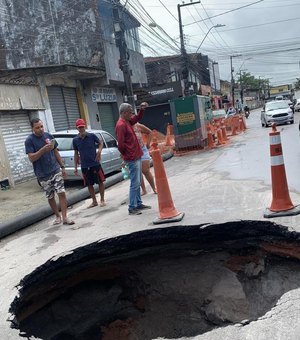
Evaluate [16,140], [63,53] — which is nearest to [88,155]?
[16,140]

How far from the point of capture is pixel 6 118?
47.0 feet

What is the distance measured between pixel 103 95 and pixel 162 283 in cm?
1921

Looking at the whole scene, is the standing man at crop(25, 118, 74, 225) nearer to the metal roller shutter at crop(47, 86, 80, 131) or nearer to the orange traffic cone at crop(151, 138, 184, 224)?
the orange traffic cone at crop(151, 138, 184, 224)

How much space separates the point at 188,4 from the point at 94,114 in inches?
511

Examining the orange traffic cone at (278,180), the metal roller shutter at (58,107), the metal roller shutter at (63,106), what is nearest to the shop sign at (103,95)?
the metal roller shutter at (63,106)

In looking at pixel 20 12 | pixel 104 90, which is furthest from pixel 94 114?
pixel 20 12

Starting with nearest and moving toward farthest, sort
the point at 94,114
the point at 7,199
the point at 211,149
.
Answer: the point at 7,199 < the point at 211,149 < the point at 94,114

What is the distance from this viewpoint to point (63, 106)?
62.2 feet

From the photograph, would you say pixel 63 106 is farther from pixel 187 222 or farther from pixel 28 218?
pixel 187 222

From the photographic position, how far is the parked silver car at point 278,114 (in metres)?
24.2

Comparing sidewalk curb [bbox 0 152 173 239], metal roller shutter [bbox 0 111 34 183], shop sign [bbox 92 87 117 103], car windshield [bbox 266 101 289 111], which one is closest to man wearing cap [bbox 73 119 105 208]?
sidewalk curb [bbox 0 152 173 239]

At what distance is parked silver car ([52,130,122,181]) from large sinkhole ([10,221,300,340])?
6941 mm

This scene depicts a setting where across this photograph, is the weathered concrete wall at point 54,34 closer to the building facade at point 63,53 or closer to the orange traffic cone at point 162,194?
the building facade at point 63,53

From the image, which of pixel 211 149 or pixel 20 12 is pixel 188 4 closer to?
pixel 20 12
